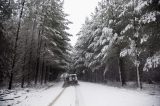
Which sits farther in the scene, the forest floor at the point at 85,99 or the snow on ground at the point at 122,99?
the forest floor at the point at 85,99

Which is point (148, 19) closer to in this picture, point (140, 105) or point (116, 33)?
point (140, 105)

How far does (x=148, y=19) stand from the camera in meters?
12.3

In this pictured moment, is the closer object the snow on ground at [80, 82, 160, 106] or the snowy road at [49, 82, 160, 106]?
the snow on ground at [80, 82, 160, 106]

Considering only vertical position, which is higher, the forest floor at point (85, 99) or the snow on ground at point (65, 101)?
the forest floor at point (85, 99)

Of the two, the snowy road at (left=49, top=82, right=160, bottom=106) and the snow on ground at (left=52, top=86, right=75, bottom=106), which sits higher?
the snowy road at (left=49, top=82, right=160, bottom=106)

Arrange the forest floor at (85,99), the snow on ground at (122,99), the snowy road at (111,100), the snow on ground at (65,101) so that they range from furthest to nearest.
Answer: the snow on ground at (65,101)
the forest floor at (85,99)
the snowy road at (111,100)
the snow on ground at (122,99)

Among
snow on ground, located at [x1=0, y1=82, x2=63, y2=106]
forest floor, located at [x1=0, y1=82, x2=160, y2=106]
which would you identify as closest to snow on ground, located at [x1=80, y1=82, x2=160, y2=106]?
forest floor, located at [x1=0, y1=82, x2=160, y2=106]

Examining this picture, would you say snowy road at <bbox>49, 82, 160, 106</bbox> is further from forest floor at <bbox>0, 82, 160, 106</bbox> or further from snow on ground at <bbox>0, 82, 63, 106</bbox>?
snow on ground at <bbox>0, 82, 63, 106</bbox>

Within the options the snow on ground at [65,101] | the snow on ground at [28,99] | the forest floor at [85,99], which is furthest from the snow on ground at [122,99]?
the snow on ground at [28,99]

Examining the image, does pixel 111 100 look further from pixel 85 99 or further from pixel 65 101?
pixel 65 101

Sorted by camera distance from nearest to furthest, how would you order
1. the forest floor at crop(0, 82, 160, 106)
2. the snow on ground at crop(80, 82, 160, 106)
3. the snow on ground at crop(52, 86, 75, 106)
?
the snow on ground at crop(80, 82, 160, 106) → the forest floor at crop(0, 82, 160, 106) → the snow on ground at crop(52, 86, 75, 106)

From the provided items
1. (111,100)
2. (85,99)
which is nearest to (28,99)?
(85,99)

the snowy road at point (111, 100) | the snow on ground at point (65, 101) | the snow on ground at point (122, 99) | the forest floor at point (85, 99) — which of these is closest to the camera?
the snow on ground at point (122, 99)

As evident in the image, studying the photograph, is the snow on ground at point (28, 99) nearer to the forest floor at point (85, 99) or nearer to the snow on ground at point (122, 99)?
the forest floor at point (85, 99)
